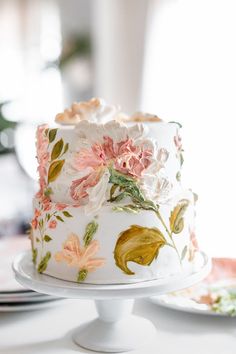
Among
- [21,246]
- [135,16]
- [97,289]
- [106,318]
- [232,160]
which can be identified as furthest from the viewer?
[135,16]

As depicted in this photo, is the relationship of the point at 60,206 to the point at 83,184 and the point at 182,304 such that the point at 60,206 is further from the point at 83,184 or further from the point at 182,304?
the point at 182,304

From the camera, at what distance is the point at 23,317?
103cm

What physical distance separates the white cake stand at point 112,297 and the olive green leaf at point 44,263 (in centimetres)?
1

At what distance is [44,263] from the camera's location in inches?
36.1

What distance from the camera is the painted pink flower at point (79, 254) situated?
863mm

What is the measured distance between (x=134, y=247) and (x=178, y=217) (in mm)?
96

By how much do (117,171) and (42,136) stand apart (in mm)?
167

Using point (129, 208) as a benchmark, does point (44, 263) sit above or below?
below

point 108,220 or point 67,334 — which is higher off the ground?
point 108,220

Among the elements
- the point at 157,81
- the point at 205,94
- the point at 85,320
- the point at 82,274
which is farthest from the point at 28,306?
the point at 157,81

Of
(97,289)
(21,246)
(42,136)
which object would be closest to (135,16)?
(21,246)

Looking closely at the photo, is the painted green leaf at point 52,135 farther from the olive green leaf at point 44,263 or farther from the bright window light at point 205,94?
the bright window light at point 205,94

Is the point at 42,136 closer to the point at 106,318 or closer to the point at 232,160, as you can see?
the point at 106,318

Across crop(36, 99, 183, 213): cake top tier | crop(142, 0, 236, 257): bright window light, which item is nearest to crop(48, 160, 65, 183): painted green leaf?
A: crop(36, 99, 183, 213): cake top tier
